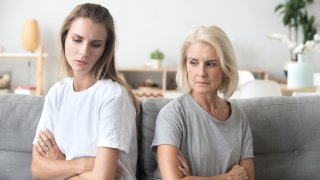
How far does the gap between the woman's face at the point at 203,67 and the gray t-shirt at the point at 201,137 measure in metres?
0.08

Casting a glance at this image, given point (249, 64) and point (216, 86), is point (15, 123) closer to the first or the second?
point (216, 86)

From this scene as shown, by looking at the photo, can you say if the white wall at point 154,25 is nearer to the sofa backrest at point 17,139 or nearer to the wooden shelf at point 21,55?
the wooden shelf at point 21,55

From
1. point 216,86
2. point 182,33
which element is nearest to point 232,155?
point 216,86

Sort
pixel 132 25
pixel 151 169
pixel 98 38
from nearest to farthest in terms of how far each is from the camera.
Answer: pixel 98 38
pixel 151 169
pixel 132 25

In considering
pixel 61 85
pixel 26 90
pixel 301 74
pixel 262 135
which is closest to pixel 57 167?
pixel 61 85

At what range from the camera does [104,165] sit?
1.39 meters

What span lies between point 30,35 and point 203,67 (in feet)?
12.7

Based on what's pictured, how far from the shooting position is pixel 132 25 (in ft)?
17.5

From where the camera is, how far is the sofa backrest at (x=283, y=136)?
1.79 metres

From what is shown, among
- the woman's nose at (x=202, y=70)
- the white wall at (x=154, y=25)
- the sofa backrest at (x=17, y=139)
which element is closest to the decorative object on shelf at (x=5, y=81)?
the white wall at (x=154, y=25)

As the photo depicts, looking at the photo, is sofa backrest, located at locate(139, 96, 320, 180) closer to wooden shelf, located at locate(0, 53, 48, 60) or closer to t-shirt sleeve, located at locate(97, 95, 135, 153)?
t-shirt sleeve, located at locate(97, 95, 135, 153)

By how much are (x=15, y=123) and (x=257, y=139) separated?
3.40 feet

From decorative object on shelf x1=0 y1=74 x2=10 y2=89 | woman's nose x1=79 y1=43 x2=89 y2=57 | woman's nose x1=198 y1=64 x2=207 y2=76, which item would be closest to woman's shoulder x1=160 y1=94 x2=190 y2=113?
woman's nose x1=198 y1=64 x2=207 y2=76

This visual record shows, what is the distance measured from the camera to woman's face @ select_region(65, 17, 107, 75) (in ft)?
4.87
